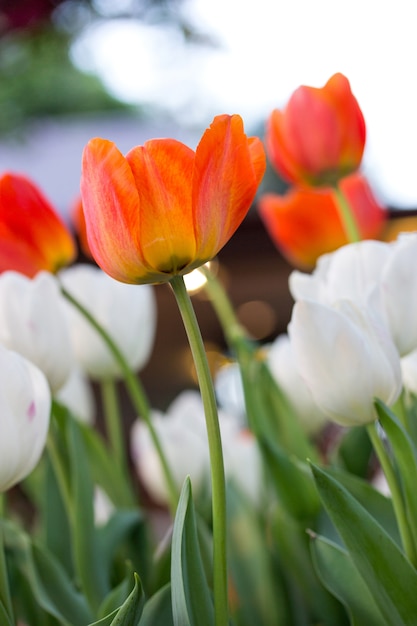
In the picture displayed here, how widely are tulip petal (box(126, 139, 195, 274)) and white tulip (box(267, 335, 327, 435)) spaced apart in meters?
0.24

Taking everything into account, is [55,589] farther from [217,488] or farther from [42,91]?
[42,91]

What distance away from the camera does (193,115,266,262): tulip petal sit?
24cm

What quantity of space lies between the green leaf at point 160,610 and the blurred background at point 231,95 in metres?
1.96

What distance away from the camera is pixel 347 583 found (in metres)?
0.29

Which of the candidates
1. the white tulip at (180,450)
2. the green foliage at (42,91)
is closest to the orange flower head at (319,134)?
the white tulip at (180,450)

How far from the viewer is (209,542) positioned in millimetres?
341

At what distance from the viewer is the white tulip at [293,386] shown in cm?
49

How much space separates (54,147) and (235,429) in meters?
3.00

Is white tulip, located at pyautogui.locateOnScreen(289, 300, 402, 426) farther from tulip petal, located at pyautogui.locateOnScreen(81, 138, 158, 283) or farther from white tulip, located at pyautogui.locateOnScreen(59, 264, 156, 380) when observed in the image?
white tulip, located at pyautogui.locateOnScreen(59, 264, 156, 380)

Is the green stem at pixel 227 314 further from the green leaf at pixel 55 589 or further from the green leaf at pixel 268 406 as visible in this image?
the green leaf at pixel 55 589

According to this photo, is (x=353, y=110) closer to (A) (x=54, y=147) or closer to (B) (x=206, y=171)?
(B) (x=206, y=171)

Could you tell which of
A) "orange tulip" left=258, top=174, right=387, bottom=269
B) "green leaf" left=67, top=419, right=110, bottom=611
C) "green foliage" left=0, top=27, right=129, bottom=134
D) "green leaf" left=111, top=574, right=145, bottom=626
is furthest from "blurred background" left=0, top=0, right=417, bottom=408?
"green leaf" left=111, top=574, right=145, bottom=626

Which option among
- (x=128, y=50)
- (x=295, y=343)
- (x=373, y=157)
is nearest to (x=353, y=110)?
(x=295, y=343)

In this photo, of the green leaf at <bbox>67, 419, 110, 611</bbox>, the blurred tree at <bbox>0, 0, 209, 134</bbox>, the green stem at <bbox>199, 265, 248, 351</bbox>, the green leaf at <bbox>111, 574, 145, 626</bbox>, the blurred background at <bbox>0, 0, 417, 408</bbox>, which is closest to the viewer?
the green leaf at <bbox>111, 574, 145, 626</bbox>
